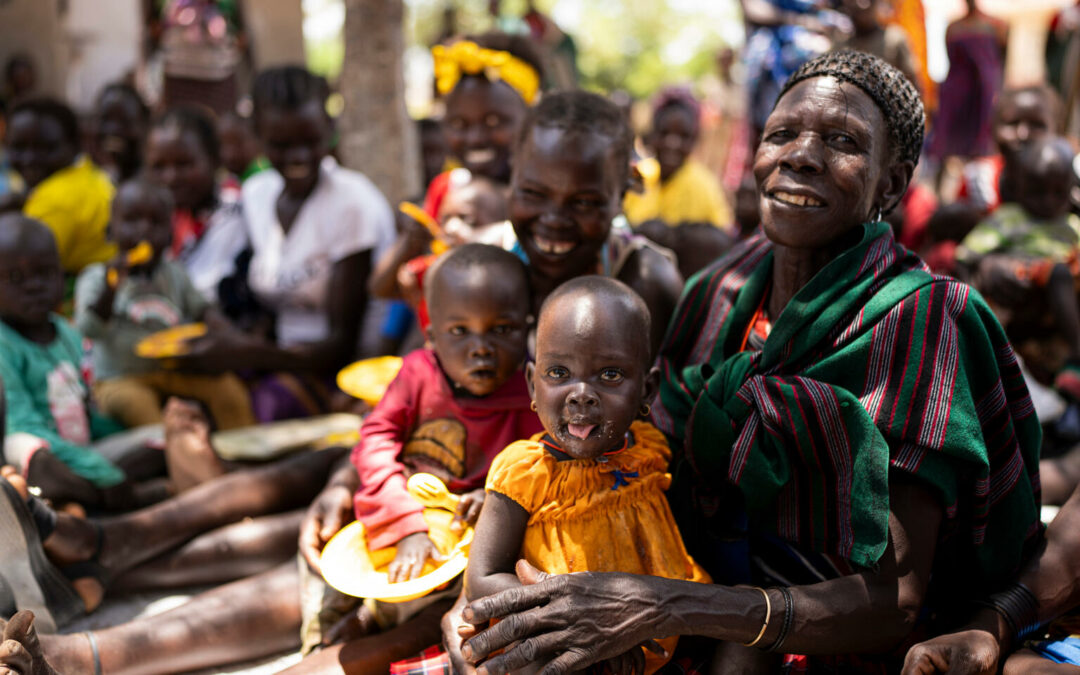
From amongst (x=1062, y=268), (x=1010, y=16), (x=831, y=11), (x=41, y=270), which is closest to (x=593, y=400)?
(x=41, y=270)

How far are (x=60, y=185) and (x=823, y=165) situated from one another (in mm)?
4684

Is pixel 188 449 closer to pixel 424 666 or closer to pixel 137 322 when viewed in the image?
pixel 137 322

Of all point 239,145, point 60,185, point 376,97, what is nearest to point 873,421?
point 376,97

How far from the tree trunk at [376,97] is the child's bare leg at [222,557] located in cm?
283

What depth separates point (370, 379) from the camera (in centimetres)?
354

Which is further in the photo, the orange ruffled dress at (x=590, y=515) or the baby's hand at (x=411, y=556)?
the baby's hand at (x=411, y=556)

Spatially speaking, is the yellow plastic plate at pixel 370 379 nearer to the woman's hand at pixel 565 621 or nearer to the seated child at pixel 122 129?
the woman's hand at pixel 565 621

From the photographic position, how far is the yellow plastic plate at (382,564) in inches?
86.8

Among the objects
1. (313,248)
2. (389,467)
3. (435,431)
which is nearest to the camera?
(389,467)

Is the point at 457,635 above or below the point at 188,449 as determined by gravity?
above

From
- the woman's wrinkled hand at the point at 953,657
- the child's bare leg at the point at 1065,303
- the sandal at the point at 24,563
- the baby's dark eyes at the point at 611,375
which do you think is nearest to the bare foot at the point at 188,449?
the sandal at the point at 24,563

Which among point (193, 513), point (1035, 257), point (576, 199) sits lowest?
point (193, 513)

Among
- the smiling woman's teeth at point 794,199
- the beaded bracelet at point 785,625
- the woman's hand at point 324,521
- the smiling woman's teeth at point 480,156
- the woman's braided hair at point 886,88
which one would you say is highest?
the woman's braided hair at point 886,88

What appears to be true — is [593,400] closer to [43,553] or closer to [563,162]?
[563,162]
